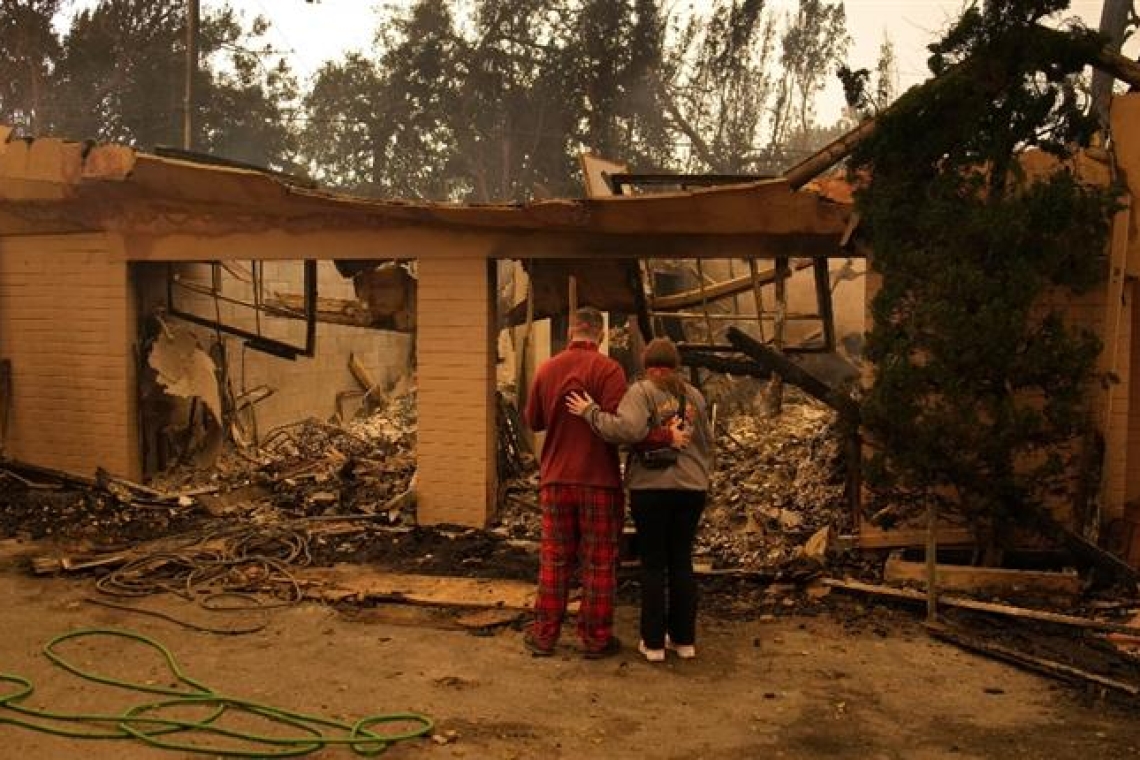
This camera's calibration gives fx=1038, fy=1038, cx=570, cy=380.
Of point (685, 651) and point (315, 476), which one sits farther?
point (315, 476)

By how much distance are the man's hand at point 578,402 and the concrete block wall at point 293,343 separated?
653cm

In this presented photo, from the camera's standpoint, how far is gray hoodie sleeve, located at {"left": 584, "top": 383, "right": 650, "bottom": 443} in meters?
5.99

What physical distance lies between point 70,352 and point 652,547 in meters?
7.43

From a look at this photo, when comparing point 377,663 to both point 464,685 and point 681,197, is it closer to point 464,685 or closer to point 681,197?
point 464,685

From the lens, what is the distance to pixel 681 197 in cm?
832

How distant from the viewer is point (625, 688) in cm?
578

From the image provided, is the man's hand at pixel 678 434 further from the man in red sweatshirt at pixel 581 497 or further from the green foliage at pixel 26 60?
the green foliage at pixel 26 60

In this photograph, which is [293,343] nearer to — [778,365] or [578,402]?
[778,365]

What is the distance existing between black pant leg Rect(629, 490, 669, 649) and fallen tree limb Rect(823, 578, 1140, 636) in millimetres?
2027

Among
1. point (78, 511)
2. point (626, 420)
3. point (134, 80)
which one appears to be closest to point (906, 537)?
point (626, 420)

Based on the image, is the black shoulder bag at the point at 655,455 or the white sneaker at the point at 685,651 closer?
the black shoulder bag at the point at 655,455

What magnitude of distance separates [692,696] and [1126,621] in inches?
127

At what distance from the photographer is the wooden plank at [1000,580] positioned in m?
7.34

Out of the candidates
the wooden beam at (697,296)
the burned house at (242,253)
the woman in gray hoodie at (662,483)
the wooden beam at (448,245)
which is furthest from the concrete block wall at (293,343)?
the woman in gray hoodie at (662,483)
